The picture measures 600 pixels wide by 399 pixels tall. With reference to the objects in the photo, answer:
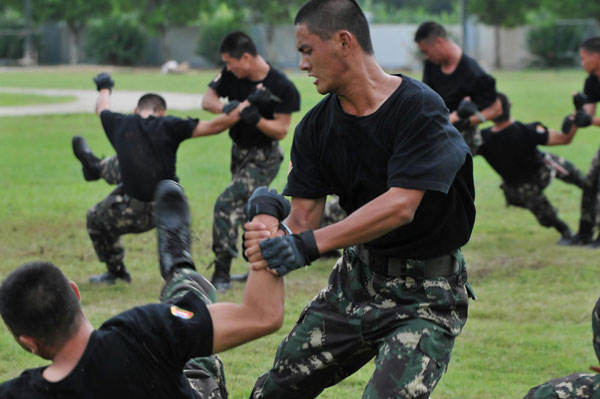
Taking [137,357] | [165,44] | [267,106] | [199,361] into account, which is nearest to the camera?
[137,357]

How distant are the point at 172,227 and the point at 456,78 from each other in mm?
6049

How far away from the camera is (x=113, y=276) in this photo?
946 centimetres

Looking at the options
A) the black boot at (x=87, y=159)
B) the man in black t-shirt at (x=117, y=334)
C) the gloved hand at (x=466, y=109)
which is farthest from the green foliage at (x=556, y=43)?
the man in black t-shirt at (x=117, y=334)

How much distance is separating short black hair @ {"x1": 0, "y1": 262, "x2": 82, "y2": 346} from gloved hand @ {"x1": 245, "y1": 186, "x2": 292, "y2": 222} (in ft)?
2.76

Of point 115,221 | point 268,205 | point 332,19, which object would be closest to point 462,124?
point 115,221

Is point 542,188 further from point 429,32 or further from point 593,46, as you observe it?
point 429,32

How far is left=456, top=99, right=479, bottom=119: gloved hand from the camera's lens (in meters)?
10.3

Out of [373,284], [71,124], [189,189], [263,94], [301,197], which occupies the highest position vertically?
[301,197]

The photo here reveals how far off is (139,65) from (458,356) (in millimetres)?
54185

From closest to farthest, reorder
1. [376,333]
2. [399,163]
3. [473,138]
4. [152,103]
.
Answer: [399,163] → [376,333] → [152,103] → [473,138]

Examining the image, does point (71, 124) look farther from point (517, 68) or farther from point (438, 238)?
point (517, 68)

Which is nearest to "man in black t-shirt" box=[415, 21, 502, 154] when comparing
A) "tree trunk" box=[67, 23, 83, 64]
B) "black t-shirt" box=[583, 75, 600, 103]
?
"black t-shirt" box=[583, 75, 600, 103]

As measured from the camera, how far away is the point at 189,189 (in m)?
14.9

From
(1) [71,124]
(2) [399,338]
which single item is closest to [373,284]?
(2) [399,338]
